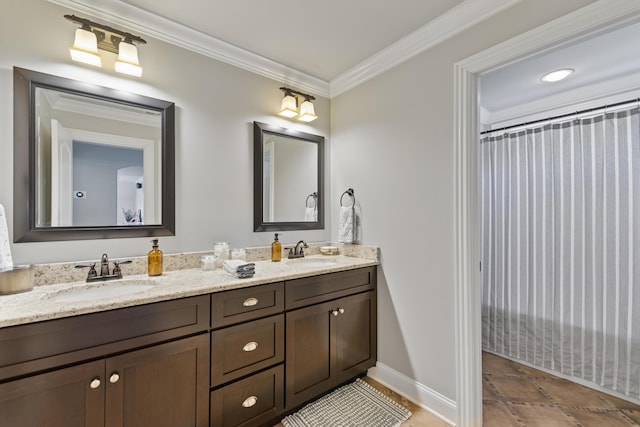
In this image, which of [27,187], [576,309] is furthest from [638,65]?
[27,187]

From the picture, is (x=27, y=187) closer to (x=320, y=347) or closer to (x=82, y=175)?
(x=82, y=175)

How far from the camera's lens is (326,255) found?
2428mm

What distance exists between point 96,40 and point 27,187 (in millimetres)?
856

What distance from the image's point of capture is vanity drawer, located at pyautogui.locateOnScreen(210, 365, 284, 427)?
4.61ft

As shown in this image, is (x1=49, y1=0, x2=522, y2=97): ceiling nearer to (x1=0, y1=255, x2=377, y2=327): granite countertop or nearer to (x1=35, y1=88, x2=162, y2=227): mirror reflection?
(x1=35, y1=88, x2=162, y2=227): mirror reflection

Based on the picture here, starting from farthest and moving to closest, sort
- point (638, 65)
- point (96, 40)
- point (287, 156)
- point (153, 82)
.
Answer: point (287, 156) < point (638, 65) < point (153, 82) < point (96, 40)

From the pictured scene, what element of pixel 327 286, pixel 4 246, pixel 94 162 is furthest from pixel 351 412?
pixel 94 162

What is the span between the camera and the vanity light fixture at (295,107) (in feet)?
7.43

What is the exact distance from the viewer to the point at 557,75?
222 centimetres

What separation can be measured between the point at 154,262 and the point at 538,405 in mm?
2648

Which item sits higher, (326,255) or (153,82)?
(153,82)

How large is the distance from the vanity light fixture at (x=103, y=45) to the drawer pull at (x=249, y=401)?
1923 millimetres

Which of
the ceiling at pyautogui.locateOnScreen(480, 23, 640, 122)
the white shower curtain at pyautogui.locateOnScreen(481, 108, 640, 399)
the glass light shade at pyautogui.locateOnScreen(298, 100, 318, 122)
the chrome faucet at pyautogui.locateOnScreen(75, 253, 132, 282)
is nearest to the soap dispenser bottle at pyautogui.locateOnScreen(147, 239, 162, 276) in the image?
the chrome faucet at pyautogui.locateOnScreen(75, 253, 132, 282)

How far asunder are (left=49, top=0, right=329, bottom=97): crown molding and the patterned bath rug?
94.8 inches
